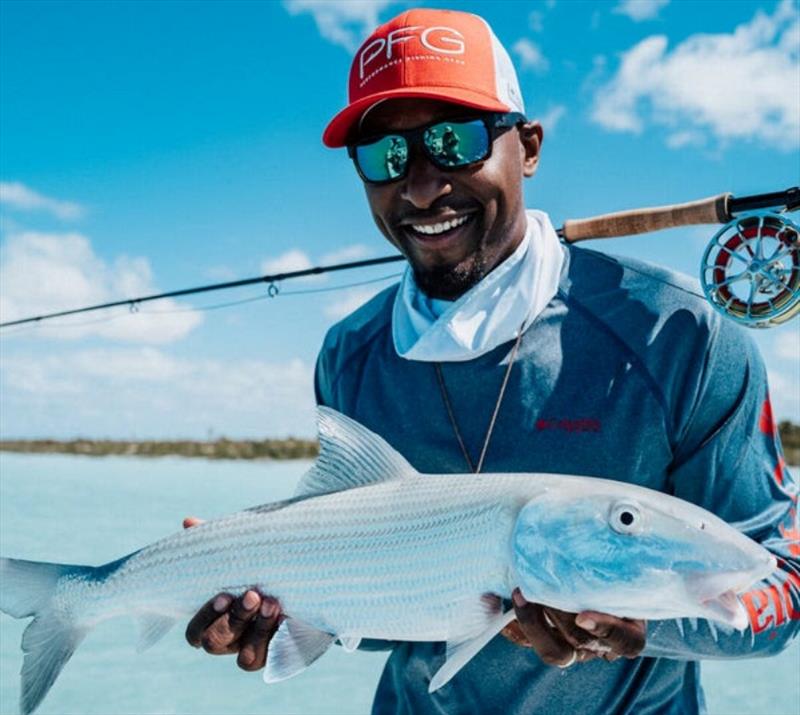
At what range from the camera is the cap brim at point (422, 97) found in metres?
2.25

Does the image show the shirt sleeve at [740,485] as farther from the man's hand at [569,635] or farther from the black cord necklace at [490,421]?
the black cord necklace at [490,421]

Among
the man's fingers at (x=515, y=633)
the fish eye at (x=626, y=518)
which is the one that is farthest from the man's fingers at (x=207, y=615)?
the fish eye at (x=626, y=518)

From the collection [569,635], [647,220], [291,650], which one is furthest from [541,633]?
[647,220]

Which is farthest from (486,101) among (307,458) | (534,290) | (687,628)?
(307,458)

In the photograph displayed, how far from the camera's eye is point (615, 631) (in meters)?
1.68

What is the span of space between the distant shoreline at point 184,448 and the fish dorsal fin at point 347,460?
20.0 metres

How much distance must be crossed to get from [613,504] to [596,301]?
72cm

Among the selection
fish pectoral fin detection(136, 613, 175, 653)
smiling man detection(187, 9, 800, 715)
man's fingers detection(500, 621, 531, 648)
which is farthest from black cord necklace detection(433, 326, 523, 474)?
fish pectoral fin detection(136, 613, 175, 653)

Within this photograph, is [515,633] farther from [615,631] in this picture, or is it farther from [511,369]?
[511,369]

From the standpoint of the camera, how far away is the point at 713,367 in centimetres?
207

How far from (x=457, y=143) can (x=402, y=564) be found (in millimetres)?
1095

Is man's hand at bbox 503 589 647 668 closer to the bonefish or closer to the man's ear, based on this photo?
the bonefish

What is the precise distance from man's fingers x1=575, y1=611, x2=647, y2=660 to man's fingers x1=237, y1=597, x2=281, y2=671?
2.51 feet

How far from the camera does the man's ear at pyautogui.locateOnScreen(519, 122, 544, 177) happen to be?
253cm
